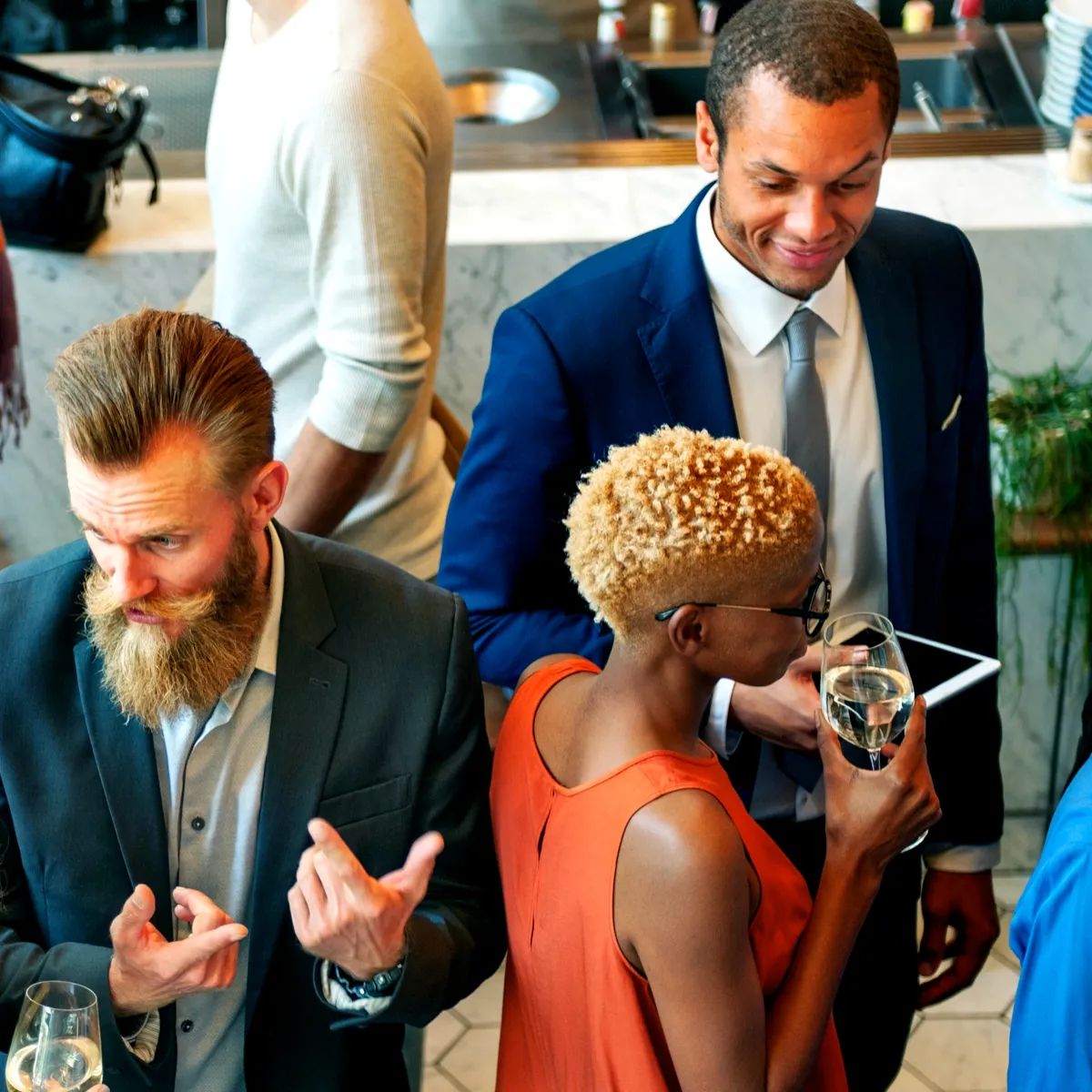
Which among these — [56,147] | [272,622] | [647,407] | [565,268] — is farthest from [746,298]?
[56,147]

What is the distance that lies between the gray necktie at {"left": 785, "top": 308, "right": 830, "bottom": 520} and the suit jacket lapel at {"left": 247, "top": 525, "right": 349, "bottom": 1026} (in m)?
0.69

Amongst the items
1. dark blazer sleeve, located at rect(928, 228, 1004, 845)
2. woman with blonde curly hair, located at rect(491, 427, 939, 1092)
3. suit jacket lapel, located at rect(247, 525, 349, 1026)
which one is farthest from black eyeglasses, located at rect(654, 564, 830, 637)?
dark blazer sleeve, located at rect(928, 228, 1004, 845)

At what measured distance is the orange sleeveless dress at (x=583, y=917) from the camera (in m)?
1.59

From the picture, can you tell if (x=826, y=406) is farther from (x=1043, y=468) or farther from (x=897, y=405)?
(x=1043, y=468)

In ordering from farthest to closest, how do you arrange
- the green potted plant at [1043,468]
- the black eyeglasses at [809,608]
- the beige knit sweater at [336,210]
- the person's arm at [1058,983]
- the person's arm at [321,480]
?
the green potted plant at [1043,468] → the person's arm at [321,480] → the beige knit sweater at [336,210] → the black eyeglasses at [809,608] → the person's arm at [1058,983]

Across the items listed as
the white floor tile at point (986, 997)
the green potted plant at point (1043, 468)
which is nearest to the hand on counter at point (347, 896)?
the green potted plant at point (1043, 468)

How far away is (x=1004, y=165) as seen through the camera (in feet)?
12.1

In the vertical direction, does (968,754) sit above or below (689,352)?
below

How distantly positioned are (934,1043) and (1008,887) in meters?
0.58

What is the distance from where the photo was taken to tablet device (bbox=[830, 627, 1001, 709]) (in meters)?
1.94

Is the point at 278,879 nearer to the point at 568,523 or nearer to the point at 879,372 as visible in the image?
the point at 568,523

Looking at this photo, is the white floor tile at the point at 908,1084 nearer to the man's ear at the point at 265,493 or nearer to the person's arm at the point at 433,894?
the person's arm at the point at 433,894

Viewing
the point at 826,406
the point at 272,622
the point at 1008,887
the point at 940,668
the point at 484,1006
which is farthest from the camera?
the point at 1008,887

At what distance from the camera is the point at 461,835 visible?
1846 millimetres
